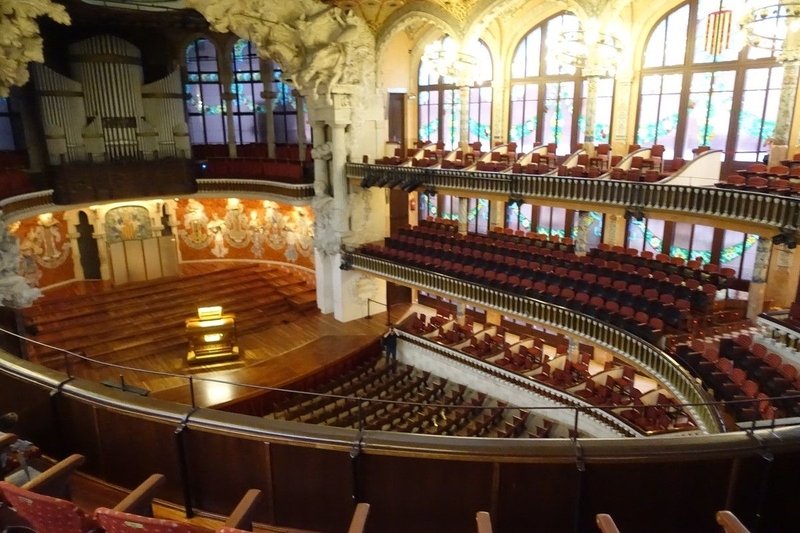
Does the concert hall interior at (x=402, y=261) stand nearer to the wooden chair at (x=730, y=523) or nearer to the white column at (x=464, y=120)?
the white column at (x=464, y=120)

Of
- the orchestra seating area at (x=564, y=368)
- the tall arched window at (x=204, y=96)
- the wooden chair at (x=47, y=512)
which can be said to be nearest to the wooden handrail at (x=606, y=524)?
the wooden chair at (x=47, y=512)

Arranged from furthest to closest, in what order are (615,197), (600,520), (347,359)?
1. (347,359)
2. (615,197)
3. (600,520)

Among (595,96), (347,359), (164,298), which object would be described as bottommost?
(347,359)

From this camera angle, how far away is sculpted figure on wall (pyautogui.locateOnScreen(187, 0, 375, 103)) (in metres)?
15.4

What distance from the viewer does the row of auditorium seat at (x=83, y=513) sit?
9.50ft

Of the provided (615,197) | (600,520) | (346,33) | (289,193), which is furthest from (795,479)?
(289,193)

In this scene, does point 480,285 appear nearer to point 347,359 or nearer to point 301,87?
point 347,359

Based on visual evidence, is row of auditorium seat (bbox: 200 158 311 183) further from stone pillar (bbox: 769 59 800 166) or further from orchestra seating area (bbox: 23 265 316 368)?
stone pillar (bbox: 769 59 800 166)

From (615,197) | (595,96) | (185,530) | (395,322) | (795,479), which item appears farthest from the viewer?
(395,322)

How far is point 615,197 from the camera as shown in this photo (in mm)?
12188

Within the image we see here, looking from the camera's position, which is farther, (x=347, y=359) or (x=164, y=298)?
(x=164, y=298)

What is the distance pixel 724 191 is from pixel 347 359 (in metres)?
10.3

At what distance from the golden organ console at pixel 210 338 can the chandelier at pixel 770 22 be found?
1338 cm

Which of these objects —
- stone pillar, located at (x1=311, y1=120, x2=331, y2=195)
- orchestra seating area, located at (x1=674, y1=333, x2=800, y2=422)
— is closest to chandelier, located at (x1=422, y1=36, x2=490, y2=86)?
stone pillar, located at (x1=311, y1=120, x2=331, y2=195)
